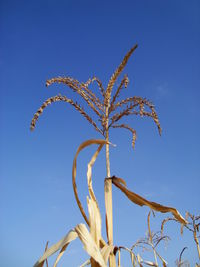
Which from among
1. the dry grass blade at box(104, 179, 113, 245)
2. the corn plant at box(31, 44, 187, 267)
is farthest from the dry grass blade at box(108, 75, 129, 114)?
the dry grass blade at box(104, 179, 113, 245)

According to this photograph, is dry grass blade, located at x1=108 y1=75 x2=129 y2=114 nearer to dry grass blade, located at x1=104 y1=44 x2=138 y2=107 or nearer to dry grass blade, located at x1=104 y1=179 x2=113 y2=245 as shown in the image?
dry grass blade, located at x1=104 y1=44 x2=138 y2=107

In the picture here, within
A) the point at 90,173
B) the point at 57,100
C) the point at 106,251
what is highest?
the point at 57,100

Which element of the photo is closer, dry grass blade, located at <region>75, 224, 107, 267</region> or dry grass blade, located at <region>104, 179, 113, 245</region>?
dry grass blade, located at <region>75, 224, 107, 267</region>

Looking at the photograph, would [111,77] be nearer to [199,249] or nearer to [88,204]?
[88,204]

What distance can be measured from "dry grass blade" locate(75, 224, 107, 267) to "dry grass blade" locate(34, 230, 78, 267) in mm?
46

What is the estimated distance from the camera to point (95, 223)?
4.74ft

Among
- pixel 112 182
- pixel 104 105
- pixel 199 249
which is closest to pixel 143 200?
pixel 112 182

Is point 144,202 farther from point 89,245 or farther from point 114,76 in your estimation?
point 114,76

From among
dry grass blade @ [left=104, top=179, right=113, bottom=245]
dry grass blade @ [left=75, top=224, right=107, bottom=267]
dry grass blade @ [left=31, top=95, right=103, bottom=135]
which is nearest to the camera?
dry grass blade @ [left=75, top=224, right=107, bottom=267]

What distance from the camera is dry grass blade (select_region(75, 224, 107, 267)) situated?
122 centimetres

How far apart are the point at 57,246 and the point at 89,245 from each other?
0.17m

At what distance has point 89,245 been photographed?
4.18ft

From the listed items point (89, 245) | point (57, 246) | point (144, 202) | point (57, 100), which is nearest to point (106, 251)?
point (89, 245)

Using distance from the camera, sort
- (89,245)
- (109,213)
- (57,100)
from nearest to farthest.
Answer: (89,245) < (109,213) < (57,100)
